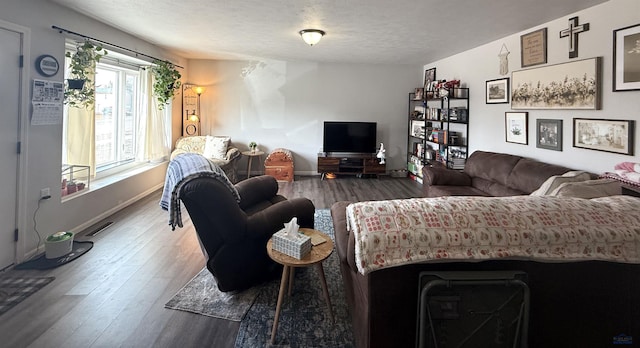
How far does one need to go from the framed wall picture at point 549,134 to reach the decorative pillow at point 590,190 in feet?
4.74

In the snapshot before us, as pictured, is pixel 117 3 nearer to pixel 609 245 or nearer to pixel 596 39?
pixel 609 245

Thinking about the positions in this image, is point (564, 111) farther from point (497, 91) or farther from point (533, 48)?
point (497, 91)

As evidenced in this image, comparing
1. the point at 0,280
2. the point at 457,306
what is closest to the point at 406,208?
the point at 457,306

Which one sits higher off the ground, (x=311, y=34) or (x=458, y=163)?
(x=311, y=34)

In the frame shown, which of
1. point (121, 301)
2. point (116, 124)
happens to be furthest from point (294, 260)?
point (116, 124)

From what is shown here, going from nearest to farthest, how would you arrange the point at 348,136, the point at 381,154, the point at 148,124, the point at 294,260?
1. the point at 294,260
2. the point at 148,124
3. the point at 381,154
4. the point at 348,136

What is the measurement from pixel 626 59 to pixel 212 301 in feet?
12.6

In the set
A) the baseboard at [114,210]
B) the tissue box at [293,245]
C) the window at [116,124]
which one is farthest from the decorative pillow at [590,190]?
the window at [116,124]

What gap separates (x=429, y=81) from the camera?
6.47m

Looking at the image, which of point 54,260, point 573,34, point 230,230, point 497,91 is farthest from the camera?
point 497,91

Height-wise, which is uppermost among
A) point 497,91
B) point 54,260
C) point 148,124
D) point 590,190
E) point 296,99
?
point 296,99

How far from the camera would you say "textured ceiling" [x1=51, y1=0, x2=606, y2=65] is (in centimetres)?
312

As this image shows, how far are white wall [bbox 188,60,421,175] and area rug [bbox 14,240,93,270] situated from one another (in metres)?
4.02

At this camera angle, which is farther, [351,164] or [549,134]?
[351,164]
